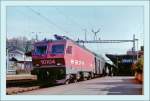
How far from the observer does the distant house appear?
1149 cm

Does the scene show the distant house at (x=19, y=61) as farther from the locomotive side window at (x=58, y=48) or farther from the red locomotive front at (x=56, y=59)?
the locomotive side window at (x=58, y=48)

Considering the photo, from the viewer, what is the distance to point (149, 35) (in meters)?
10.3

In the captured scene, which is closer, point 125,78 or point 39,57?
point 39,57

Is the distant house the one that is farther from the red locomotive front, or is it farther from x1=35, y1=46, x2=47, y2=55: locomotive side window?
x1=35, y1=46, x2=47, y2=55: locomotive side window

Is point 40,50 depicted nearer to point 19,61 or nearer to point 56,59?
point 56,59

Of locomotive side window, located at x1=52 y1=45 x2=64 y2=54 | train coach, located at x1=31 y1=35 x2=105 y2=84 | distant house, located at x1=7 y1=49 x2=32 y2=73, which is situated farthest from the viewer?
locomotive side window, located at x1=52 y1=45 x2=64 y2=54

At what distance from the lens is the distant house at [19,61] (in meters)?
11.5

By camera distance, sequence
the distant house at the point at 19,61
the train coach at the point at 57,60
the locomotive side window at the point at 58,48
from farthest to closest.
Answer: the locomotive side window at the point at 58,48, the train coach at the point at 57,60, the distant house at the point at 19,61

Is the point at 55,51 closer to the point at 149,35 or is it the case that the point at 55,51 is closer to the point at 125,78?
the point at 125,78

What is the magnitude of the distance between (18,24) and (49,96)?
191 centimetres

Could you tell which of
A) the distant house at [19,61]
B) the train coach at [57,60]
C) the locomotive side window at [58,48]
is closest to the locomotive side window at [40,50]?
the train coach at [57,60]

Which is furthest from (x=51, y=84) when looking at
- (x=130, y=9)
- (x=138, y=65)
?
(x=130, y=9)

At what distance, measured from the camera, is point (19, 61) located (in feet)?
41.1

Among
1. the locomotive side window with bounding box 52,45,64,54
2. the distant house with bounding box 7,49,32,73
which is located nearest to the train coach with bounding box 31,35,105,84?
the locomotive side window with bounding box 52,45,64,54
